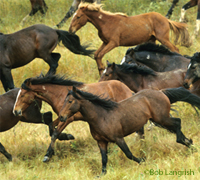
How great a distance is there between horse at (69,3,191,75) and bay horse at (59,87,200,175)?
3791 mm

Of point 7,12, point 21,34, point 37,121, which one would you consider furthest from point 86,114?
point 7,12

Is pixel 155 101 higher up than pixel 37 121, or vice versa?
pixel 155 101

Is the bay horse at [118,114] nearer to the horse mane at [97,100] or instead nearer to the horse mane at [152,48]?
the horse mane at [97,100]

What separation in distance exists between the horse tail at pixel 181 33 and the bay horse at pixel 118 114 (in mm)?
4567

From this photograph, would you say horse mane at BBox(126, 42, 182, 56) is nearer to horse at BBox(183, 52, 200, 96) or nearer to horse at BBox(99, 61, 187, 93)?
horse at BBox(99, 61, 187, 93)

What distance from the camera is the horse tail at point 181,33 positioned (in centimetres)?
1001

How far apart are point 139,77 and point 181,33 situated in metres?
3.56

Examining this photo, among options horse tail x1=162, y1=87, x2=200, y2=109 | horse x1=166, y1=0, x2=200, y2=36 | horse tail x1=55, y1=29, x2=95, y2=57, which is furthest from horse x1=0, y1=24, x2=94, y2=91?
horse x1=166, y1=0, x2=200, y2=36

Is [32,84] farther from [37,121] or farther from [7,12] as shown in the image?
[7,12]

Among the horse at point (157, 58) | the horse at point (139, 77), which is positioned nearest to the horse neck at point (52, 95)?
the horse at point (139, 77)

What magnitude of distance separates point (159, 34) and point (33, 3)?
5142 millimetres

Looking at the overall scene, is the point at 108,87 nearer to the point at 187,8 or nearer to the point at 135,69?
Result: the point at 135,69

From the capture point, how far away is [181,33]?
10.1 meters

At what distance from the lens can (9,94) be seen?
21.0 ft
